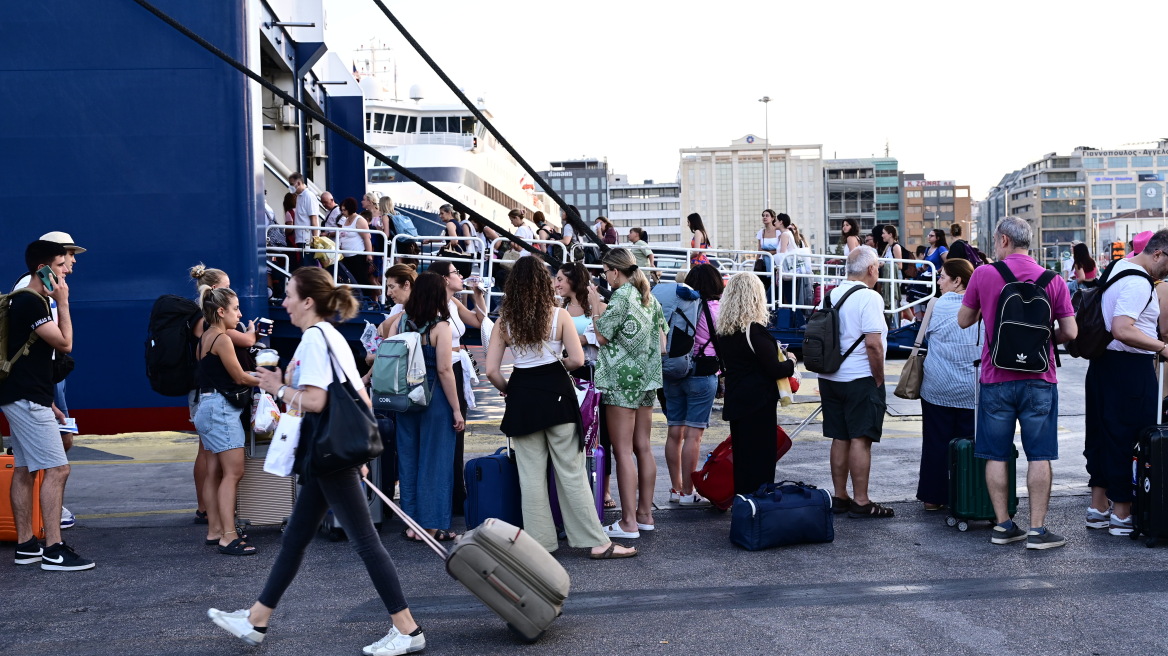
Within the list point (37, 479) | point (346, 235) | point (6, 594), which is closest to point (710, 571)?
point (6, 594)

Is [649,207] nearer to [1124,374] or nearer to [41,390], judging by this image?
[1124,374]

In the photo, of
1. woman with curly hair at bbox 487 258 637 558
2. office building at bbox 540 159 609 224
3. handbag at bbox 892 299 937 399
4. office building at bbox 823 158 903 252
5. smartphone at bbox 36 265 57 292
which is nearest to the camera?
woman with curly hair at bbox 487 258 637 558

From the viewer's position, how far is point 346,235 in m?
11.1

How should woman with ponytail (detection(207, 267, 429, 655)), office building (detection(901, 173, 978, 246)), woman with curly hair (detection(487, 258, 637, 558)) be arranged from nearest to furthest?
woman with ponytail (detection(207, 267, 429, 655)) → woman with curly hair (detection(487, 258, 637, 558)) → office building (detection(901, 173, 978, 246))

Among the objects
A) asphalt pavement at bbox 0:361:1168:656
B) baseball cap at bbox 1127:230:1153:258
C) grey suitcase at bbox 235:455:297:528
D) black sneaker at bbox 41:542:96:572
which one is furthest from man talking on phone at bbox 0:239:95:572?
baseball cap at bbox 1127:230:1153:258

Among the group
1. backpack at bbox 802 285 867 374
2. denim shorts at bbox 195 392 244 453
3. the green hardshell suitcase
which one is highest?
backpack at bbox 802 285 867 374

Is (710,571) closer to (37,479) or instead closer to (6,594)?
(6,594)

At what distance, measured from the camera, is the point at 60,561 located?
5.94 m

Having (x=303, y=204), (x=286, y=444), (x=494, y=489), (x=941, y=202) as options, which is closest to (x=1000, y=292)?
(x=494, y=489)

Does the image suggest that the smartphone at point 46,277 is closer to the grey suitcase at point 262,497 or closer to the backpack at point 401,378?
the grey suitcase at point 262,497

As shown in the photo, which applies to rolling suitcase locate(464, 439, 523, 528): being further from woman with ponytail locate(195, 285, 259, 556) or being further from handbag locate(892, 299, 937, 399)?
handbag locate(892, 299, 937, 399)

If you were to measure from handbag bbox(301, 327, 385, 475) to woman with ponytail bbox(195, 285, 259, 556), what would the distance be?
2.11 m

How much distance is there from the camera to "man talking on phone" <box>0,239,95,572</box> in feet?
18.9

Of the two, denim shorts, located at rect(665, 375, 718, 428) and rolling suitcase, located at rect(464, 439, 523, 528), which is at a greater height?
denim shorts, located at rect(665, 375, 718, 428)
